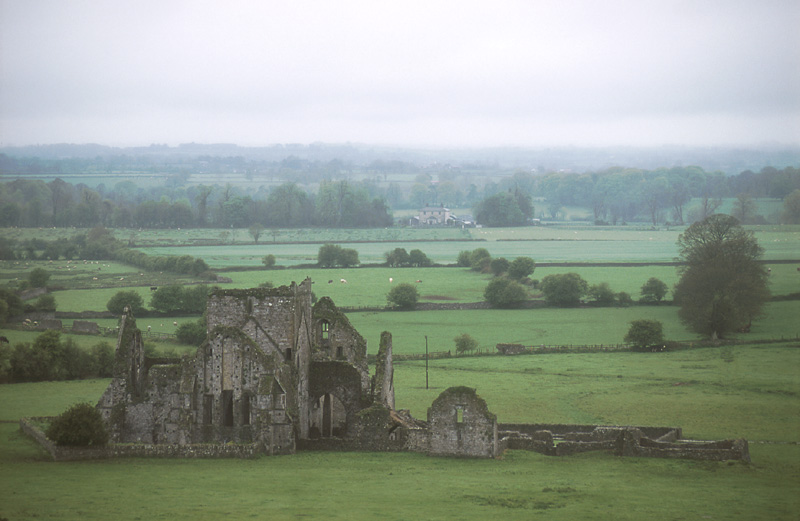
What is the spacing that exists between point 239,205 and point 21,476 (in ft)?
513

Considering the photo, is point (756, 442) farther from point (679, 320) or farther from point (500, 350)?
point (679, 320)

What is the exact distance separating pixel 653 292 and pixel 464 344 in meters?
30.9

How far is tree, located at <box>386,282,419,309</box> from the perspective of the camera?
90312mm

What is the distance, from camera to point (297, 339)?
1548 inches

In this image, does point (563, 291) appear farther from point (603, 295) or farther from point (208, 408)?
point (208, 408)

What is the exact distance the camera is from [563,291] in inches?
3647

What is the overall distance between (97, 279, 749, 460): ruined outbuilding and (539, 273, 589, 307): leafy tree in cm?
5131

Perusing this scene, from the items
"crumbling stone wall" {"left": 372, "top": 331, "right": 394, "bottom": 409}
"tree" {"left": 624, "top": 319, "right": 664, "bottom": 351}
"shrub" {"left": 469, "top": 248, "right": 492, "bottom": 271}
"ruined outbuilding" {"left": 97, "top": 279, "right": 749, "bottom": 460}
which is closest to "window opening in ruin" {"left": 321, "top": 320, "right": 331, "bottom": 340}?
"ruined outbuilding" {"left": 97, "top": 279, "right": 749, "bottom": 460}

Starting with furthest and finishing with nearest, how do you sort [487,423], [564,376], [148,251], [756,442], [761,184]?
[761,184] → [148,251] → [564,376] → [756,442] → [487,423]

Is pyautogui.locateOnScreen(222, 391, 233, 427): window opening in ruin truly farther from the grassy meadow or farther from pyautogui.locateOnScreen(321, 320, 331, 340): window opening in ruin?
pyautogui.locateOnScreen(321, 320, 331, 340): window opening in ruin

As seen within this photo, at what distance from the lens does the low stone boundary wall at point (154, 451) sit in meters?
35.4

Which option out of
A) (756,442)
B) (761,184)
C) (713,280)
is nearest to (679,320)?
(713,280)

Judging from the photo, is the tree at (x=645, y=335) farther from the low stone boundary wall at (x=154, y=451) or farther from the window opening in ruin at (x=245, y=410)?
the low stone boundary wall at (x=154, y=451)

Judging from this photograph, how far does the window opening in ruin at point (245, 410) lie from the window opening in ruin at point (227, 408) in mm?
718
